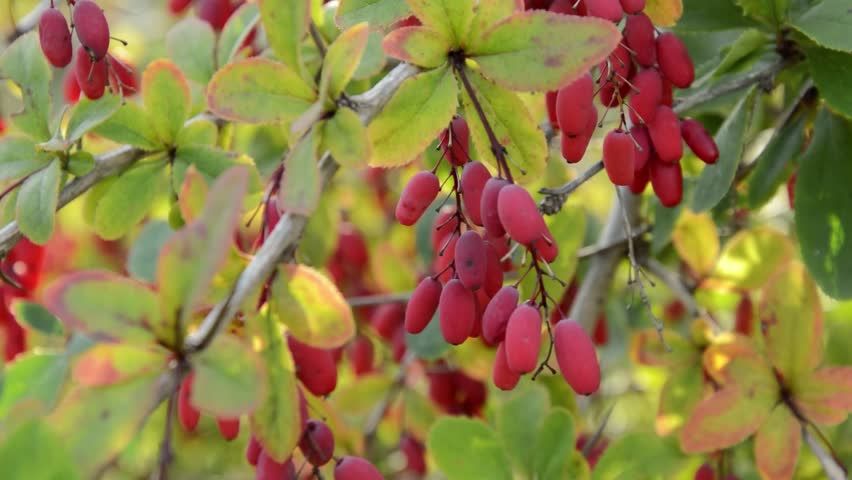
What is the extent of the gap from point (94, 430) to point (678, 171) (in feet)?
2.04

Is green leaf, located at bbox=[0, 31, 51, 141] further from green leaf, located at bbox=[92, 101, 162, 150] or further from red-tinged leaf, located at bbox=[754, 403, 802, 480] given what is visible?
red-tinged leaf, located at bbox=[754, 403, 802, 480]

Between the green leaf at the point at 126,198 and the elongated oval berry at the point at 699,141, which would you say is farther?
the green leaf at the point at 126,198

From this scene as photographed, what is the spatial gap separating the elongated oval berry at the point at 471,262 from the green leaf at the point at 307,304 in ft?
0.36

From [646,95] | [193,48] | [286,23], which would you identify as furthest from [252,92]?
[193,48]

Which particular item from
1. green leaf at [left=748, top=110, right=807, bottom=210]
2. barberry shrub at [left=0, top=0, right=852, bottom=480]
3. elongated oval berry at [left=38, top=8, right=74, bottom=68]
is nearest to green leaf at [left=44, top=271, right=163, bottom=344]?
barberry shrub at [left=0, top=0, right=852, bottom=480]

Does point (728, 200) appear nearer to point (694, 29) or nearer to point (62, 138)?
point (694, 29)

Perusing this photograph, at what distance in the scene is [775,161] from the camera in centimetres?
133

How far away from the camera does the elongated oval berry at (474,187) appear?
87cm

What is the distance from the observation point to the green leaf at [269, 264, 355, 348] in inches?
31.4

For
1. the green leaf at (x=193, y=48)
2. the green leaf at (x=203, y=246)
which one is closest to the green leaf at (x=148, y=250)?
the green leaf at (x=193, y=48)

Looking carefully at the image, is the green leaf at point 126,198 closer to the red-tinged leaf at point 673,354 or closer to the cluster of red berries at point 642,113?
the cluster of red berries at point 642,113

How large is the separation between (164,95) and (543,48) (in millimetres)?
482

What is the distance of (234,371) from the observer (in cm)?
68

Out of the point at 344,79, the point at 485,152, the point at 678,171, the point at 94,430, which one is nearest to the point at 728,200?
the point at 678,171
